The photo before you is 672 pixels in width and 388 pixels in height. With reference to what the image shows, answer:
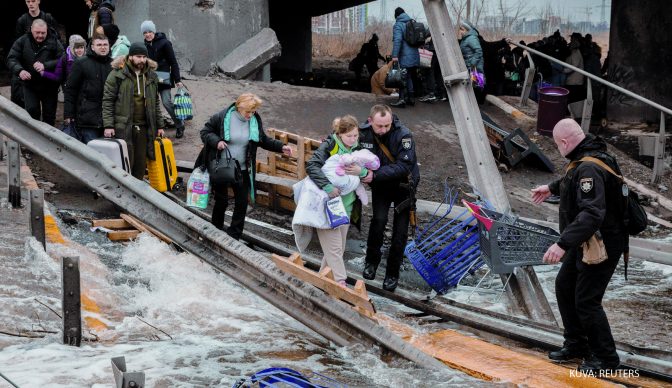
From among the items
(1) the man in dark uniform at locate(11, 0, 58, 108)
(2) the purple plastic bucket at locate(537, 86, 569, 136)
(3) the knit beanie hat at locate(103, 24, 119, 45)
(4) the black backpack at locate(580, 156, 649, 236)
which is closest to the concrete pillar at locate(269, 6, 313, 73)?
(2) the purple plastic bucket at locate(537, 86, 569, 136)

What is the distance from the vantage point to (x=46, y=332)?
22.1ft

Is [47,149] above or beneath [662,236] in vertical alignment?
above

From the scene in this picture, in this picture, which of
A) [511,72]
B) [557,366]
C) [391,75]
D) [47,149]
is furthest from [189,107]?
[511,72]

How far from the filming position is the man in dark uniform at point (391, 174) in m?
8.72

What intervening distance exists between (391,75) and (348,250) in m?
6.28

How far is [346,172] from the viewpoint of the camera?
8555 mm

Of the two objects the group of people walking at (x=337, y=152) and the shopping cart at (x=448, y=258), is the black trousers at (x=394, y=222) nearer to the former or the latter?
the group of people walking at (x=337, y=152)

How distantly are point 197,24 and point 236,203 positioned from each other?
27.7ft

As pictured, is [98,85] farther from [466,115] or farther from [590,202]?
[590,202]

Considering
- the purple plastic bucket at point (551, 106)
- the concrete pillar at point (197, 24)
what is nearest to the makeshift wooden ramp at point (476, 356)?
the purple plastic bucket at point (551, 106)

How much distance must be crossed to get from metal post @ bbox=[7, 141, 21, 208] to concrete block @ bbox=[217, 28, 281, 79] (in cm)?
800

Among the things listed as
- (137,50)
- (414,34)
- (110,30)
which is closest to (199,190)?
(137,50)

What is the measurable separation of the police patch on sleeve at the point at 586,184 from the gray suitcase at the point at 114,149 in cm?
520

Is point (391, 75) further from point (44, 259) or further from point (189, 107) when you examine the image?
point (44, 259)
